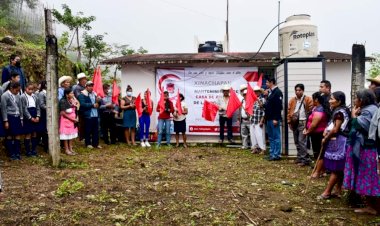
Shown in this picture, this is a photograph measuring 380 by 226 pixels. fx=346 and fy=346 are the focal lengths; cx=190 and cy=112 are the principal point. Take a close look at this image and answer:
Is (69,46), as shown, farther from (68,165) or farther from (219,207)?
(219,207)

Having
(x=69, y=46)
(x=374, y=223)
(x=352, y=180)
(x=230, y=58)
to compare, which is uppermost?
(x=69, y=46)

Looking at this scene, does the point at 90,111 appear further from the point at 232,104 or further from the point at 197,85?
the point at 232,104

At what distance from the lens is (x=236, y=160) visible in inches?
348

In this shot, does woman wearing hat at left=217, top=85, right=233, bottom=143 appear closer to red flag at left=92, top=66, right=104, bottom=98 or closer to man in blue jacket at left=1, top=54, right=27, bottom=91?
red flag at left=92, top=66, right=104, bottom=98

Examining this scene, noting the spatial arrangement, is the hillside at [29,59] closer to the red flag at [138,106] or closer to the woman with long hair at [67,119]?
the woman with long hair at [67,119]

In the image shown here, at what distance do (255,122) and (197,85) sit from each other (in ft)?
10.7

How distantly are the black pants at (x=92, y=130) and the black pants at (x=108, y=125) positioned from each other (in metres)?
1.04

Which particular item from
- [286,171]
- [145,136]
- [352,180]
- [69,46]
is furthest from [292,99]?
[69,46]

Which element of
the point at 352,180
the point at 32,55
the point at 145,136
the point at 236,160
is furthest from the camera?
the point at 145,136

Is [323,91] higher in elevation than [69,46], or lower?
lower

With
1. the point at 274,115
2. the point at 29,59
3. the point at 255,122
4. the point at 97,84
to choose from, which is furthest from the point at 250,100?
the point at 29,59

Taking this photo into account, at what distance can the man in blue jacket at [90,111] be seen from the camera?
966 centimetres

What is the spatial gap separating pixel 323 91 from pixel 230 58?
16.9 feet

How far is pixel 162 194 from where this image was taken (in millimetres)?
5309
